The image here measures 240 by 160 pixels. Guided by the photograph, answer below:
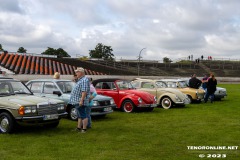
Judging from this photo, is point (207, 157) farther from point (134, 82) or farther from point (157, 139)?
point (134, 82)

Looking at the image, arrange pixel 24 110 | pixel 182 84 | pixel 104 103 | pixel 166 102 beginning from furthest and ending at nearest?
pixel 182 84 < pixel 166 102 < pixel 104 103 < pixel 24 110

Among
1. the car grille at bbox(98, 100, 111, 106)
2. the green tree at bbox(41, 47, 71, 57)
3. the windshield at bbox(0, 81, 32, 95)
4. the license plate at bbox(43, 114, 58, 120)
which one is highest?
the green tree at bbox(41, 47, 71, 57)

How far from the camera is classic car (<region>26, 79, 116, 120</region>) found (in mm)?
11695

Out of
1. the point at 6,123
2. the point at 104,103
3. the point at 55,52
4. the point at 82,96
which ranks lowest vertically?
the point at 6,123

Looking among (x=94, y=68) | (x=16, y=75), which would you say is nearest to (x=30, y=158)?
(x=16, y=75)

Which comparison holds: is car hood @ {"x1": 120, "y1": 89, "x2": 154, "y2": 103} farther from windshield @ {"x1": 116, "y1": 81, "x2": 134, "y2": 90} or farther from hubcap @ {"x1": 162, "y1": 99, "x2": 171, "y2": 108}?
hubcap @ {"x1": 162, "y1": 99, "x2": 171, "y2": 108}

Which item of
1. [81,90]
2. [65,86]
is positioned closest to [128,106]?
[65,86]

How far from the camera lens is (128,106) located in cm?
1448

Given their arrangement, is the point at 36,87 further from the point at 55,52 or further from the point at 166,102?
the point at 55,52

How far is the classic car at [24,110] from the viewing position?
8578 mm

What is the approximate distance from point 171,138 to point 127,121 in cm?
332

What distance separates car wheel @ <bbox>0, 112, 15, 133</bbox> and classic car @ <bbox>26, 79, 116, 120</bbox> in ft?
9.13

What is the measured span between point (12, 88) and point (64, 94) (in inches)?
96.1

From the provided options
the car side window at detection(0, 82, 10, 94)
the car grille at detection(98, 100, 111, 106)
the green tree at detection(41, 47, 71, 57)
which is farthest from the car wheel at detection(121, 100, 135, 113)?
the green tree at detection(41, 47, 71, 57)
